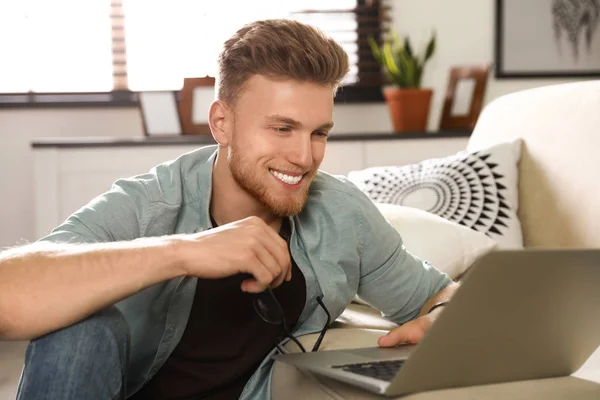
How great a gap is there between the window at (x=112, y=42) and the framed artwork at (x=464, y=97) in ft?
1.34

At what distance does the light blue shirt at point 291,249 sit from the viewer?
1.31m

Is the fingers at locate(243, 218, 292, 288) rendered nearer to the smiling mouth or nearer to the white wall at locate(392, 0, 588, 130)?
the smiling mouth

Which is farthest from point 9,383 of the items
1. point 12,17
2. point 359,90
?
point 359,90

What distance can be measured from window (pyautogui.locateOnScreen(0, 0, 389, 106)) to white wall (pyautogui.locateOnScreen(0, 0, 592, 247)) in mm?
67

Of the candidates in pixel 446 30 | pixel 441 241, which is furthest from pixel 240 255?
pixel 446 30

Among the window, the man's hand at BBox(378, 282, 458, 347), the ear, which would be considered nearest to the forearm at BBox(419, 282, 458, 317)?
the man's hand at BBox(378, 282, 458, 347)

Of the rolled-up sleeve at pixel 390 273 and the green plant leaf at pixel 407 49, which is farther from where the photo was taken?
the green plant leaf at pixel 407 49

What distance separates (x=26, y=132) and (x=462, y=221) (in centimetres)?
193

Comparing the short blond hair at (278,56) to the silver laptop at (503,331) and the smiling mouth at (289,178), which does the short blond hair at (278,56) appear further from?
the silver laptop at (503,331)

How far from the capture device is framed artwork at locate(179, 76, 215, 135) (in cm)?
292

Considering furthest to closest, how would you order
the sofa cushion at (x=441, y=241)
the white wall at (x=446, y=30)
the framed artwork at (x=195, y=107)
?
the white wall at (x=446, y=30) → the framed artwork at (x=195, y=107) → the sofa cushion at (x=441, y=241)

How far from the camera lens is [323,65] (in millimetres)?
1413

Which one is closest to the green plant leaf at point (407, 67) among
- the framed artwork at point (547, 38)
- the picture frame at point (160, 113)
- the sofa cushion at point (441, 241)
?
the framed artwork at point (547, 38)

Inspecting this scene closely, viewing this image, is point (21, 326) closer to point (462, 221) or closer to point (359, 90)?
point (462, 221)
